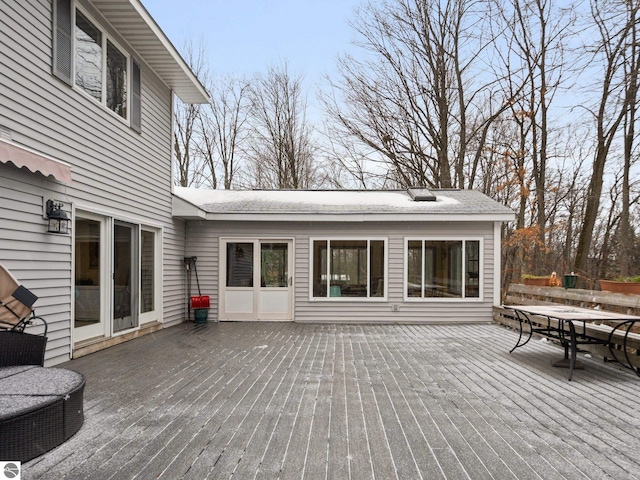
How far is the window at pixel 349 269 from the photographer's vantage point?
8.97 metres

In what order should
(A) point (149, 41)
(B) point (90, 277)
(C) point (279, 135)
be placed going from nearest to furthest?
(B) point (90, 277), (A) point (149, 41), (C) point (279, 135)

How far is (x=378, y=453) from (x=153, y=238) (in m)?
6.13

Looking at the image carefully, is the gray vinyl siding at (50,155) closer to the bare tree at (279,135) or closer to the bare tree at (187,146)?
the bare tree at (279,135)

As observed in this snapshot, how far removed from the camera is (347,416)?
340 cm

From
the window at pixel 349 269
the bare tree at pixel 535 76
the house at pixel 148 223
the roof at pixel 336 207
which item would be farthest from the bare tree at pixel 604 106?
the window at pixel 349 269

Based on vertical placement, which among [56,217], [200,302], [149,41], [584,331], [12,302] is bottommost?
[200,302]

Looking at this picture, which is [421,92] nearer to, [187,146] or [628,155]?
[628,155]

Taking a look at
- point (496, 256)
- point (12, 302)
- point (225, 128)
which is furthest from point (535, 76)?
point (12, 302)

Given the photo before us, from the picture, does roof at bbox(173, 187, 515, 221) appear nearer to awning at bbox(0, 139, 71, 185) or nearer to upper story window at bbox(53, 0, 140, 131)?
upper story window at bbox(53, 0, 140, 131)

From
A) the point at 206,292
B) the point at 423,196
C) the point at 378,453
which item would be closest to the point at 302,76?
the point at 423,196

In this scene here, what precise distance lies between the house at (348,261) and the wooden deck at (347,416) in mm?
2894

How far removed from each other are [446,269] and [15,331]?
24.2ft

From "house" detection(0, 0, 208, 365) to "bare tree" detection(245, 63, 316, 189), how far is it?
10047 millimetres

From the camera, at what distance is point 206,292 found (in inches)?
359
